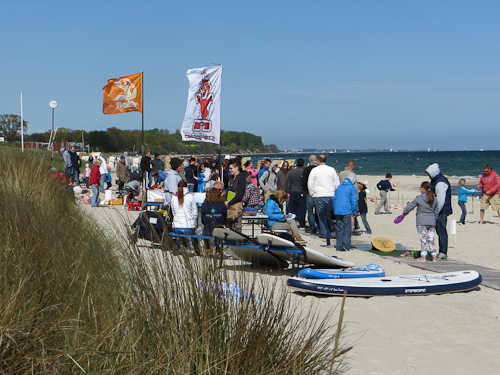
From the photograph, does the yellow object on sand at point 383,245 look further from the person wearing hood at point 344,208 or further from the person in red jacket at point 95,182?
the person in red jacket at point 95,182

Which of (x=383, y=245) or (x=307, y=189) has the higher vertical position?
(x=307, y=189)

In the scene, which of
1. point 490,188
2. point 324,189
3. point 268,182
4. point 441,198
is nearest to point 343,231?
point 324,189

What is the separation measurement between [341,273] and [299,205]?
6.15 metres

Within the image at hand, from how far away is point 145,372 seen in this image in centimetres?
330

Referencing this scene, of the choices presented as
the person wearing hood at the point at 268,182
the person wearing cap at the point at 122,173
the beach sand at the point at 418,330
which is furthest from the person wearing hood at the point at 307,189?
the person wearing cap at the point at 122,173

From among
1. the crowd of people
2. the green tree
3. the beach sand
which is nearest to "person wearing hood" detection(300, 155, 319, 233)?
the crowd of people

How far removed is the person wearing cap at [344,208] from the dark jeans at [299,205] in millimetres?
2949

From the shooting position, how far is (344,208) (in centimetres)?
1181

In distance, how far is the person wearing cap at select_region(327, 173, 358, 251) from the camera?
38.9 ft

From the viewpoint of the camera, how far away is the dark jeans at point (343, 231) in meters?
12.0

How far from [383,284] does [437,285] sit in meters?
0.75

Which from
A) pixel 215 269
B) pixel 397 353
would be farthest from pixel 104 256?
pixel 397 353

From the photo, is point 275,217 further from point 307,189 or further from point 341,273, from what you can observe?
point 307,189

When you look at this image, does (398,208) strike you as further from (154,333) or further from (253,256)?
(154,333)
